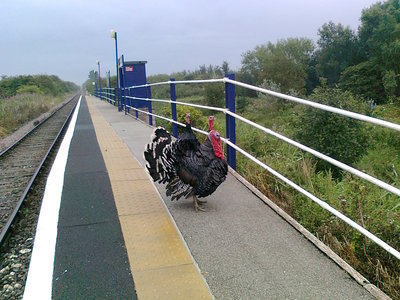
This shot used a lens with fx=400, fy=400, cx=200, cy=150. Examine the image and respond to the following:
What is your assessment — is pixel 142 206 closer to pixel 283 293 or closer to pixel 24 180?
pixel 283 293

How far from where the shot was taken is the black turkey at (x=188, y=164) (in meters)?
3.96

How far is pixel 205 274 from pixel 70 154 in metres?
5.52

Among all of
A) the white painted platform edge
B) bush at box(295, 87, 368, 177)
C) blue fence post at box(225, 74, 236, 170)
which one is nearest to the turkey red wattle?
blue fence post at box(225, 74, 236, 170)

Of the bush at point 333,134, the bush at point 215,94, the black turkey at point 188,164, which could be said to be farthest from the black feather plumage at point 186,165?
the bush at point 215,94

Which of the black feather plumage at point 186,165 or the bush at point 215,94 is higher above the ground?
the bush at point 215,94

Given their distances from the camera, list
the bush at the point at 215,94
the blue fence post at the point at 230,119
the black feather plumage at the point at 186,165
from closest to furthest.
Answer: the black feather plumage at the point at 186,165 < the blue fence post at the point at 230,119 < the bush at the point at 215,94

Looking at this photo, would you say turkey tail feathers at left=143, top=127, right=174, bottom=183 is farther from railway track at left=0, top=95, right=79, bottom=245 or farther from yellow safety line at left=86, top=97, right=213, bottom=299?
railway track at left=0, top=95, right=79, bottom=245

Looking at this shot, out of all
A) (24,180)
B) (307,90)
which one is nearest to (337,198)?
(24,180)

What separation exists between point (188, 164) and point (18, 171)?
4.95 metres

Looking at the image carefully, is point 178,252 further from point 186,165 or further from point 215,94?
point 215,94

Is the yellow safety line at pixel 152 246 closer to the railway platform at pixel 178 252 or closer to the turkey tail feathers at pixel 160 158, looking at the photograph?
the railway platform at pixel 178 252

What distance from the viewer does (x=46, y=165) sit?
7.75m

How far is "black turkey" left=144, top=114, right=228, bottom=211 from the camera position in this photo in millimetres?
3955

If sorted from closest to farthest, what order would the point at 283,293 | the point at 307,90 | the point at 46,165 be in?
the point at 283,293 < the point at 46,165 < the point at 307,90
